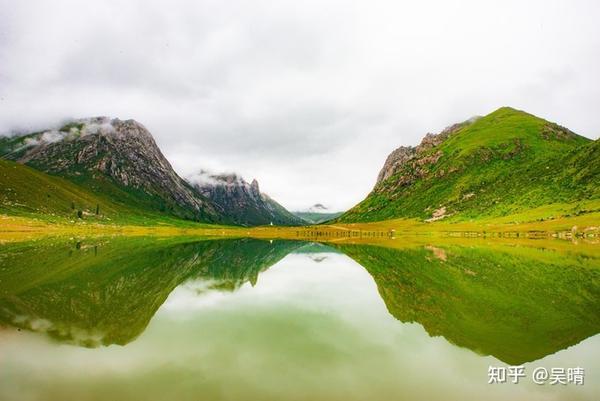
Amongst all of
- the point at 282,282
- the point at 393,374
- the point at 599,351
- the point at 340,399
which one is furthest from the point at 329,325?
the point at 282,282

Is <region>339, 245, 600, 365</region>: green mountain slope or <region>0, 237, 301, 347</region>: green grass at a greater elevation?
<region>339, 245, 600, 365</region>: green mountain slope

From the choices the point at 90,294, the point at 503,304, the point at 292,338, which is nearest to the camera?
the point at 292,338

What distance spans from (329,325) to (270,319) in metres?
3.31

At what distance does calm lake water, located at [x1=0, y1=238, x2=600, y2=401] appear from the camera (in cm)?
1146

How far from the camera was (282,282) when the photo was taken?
3653 cm

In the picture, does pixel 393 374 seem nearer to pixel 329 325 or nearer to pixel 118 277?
pixel 329 325

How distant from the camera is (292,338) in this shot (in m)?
16.9

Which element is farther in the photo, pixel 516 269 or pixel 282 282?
pixel 516 269

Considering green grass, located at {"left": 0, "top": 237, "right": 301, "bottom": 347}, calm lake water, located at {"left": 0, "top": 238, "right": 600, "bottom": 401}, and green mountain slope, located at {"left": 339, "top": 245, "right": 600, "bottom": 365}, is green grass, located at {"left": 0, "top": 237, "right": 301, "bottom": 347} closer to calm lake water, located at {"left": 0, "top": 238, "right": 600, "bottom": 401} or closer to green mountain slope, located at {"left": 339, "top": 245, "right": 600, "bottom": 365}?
calm lake water, located at {"left": 0, "top": 238, "right": 600, "bottom": 401}

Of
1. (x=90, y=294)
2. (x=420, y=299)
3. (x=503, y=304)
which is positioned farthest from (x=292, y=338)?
(x=90, y=294)

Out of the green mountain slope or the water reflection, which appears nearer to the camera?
the green mountain slope

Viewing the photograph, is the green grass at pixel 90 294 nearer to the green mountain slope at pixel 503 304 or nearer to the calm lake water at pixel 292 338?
the calm lake water at pixel 292 338

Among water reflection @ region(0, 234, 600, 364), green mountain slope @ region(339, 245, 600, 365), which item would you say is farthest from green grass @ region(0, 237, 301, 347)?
green mountain slope @ region(339, 245, 600, 365)

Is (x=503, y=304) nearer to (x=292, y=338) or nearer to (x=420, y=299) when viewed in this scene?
(x=420, y=299)
